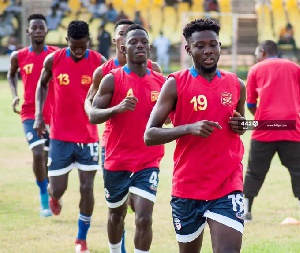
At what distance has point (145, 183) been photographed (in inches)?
313

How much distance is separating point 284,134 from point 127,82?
3.54m

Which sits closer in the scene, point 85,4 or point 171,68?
point 171,68

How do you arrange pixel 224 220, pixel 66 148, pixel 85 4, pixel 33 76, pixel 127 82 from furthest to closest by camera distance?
pixel 85 4 → pixel 33 76 → pixel 66 148 → pixel 127 82 → pixel 224 220

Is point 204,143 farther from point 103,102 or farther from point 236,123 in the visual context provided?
point 103,102

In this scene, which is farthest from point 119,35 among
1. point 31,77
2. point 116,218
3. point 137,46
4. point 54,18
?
point 54,18

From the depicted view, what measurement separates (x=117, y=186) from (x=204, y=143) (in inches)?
76.9

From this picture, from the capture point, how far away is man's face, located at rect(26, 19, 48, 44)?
11.9 meters

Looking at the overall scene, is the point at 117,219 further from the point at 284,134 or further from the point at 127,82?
the point at 284,134

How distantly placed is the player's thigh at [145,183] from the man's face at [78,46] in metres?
2.26

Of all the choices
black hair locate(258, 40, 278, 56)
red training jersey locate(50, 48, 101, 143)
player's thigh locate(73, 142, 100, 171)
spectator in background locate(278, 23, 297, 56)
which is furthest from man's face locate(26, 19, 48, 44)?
spectator in background locate(278, 23, 297, 56)

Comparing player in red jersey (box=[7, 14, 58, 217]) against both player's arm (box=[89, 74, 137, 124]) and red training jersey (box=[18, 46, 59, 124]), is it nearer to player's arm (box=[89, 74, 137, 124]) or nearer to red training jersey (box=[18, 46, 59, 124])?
red training jersey (box=[18, 46, 59, 124])

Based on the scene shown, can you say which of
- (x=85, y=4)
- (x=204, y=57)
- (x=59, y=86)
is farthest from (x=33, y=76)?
(x=85, y=4)

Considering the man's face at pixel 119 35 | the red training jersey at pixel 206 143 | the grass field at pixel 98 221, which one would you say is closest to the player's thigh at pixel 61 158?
the grass field at pixel 98 221

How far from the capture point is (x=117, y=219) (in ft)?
26.9
